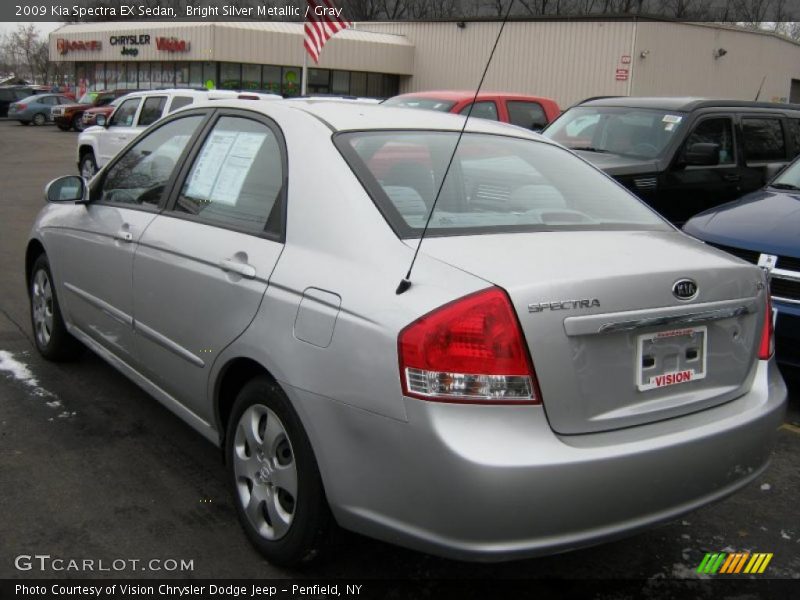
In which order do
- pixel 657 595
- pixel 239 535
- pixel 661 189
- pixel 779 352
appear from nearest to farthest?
pixel 657 595, pixel 239 535, pixel 779 352, pixel 661 189

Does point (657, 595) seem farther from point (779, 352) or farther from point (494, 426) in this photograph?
point (779, 352)

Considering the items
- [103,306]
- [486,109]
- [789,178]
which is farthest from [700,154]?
[103,306]

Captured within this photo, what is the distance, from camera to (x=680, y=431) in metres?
2.55

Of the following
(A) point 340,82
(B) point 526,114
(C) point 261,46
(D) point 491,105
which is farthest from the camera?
(A) point 340,82

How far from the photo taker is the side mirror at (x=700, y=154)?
Result: 292 inches

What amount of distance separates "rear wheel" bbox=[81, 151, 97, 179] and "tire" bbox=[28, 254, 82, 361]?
10606 millimetres

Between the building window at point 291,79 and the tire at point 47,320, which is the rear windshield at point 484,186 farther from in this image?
the building window at point 291,79

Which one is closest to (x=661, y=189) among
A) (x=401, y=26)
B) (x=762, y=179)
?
(x=762, y=179)

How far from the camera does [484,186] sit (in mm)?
3283

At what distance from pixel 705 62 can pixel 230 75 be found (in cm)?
2055

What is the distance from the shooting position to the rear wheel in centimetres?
1521

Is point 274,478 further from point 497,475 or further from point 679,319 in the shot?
point 679,319

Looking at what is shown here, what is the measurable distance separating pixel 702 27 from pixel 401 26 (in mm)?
13902
